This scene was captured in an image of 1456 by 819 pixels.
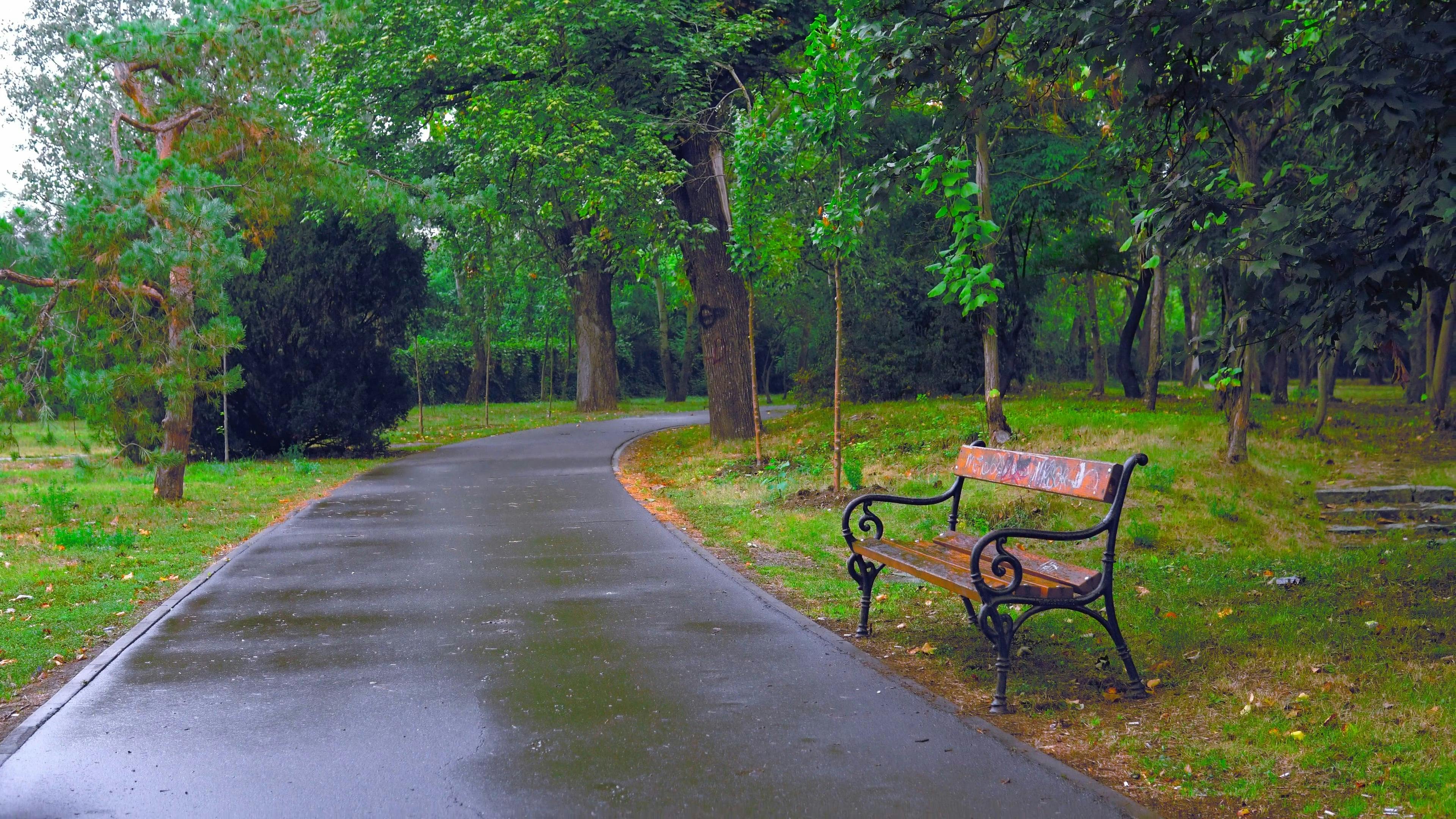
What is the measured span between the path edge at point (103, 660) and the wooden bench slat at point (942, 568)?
434 cm

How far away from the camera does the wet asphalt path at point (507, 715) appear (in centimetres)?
434

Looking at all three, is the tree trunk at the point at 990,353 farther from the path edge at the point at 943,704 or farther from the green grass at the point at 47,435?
the green grass at the point at 47,435

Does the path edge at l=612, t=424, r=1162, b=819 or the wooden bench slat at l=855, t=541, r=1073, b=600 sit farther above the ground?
the wooden bench slat at l=855, t=541, r=1073, b=600

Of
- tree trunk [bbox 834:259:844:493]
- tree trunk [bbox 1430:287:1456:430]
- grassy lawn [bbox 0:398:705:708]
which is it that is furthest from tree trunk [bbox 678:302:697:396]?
tree trunk [bbox 834:259:844:493]

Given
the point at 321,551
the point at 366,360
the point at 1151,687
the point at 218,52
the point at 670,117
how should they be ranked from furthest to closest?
1. the point at 366,360
2. the point at 670,117
3. the point at 218,52
4. the point at 321,551
5. the point at 1151,687

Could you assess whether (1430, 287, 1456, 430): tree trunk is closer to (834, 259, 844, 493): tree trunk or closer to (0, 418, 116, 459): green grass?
(834, 259, 844, 493): tree trunk

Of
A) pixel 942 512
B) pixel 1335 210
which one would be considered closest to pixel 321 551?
pixel 942 512

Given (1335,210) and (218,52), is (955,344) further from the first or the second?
(1335,210)

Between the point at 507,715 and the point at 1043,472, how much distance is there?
3.19 m

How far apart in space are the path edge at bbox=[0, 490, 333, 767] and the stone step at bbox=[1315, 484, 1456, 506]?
1108cm

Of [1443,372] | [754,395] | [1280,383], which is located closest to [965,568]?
[754,395]

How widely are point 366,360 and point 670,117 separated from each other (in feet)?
25.7

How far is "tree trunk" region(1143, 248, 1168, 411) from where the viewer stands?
23.7 meters

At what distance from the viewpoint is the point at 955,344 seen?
81.1 feet
